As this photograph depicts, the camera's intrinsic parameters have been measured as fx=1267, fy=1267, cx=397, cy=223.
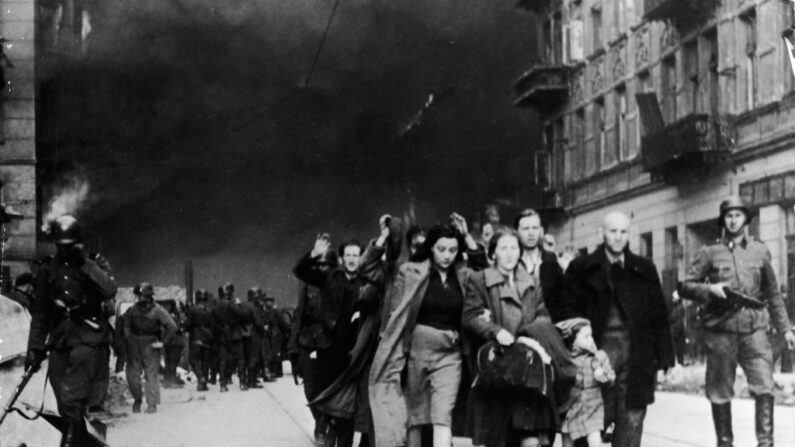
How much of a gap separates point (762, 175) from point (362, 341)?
1516 centimetres

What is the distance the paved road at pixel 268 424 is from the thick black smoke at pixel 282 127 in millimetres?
14090

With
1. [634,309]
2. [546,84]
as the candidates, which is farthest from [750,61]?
[634,309]

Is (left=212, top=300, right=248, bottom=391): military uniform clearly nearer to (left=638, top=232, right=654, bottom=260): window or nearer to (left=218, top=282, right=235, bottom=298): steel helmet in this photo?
(left=218, top=282, right=235, bottom=298): steel helmet

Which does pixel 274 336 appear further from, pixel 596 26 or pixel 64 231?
pixel 64 231

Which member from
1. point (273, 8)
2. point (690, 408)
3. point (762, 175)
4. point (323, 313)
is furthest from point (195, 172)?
point (323, 313)

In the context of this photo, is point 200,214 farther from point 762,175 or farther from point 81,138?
point 762,175

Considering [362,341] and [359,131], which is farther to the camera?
[359,131]

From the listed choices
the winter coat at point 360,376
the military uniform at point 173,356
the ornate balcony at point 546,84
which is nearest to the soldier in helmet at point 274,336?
the military uniform at point 173,356

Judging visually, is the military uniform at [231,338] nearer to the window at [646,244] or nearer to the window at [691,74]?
the window at [691,74]

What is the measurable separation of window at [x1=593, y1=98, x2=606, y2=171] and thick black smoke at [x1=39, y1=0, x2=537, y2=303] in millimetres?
6286

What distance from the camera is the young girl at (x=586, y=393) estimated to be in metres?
9.25

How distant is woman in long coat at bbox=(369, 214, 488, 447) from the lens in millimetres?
9969

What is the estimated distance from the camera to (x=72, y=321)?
10445mm

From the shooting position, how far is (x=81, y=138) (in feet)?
112
